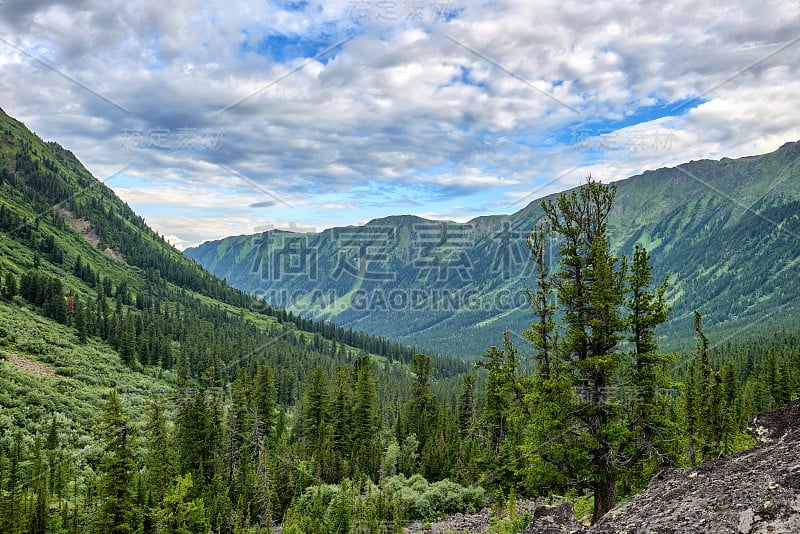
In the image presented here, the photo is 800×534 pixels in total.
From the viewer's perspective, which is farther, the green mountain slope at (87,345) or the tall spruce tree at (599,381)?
the green mountain slope at (87,345)

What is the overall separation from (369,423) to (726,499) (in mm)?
48995

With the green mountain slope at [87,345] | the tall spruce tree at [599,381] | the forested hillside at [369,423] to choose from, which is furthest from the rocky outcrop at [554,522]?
the green mountain slope at [87,345]

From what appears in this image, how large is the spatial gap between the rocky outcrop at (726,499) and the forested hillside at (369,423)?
4.80 m

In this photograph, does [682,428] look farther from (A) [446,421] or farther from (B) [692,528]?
(A) [446,421]

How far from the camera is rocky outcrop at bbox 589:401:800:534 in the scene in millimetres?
9469

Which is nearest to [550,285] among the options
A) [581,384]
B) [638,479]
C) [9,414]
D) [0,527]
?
[581,384]

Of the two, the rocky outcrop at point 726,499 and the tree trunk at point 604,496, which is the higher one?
the rocky outcrop at point 726,499

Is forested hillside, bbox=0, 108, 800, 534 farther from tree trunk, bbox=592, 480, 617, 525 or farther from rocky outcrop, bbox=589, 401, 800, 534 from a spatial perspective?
rocky outcrop, bbox=589, 401, 800, 534

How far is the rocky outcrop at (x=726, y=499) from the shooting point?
947 cm

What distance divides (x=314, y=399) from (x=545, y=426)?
41.5 metres

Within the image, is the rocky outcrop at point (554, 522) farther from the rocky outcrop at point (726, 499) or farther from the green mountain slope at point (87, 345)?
the green mountain slope at point (87, 345)

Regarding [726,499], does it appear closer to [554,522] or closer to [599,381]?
[599,381]

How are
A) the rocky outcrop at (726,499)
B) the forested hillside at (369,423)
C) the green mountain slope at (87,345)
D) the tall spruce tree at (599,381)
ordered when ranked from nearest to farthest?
the rocky outcrop at (726,499) < the tall spruce tree at (599,381) < the forested hillside at (369,423) < the green mountain slope at (87,345)

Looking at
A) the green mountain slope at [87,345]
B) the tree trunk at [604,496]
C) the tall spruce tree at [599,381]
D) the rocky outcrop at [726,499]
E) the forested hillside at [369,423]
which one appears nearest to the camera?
the rocky outcrop at [726,499]
